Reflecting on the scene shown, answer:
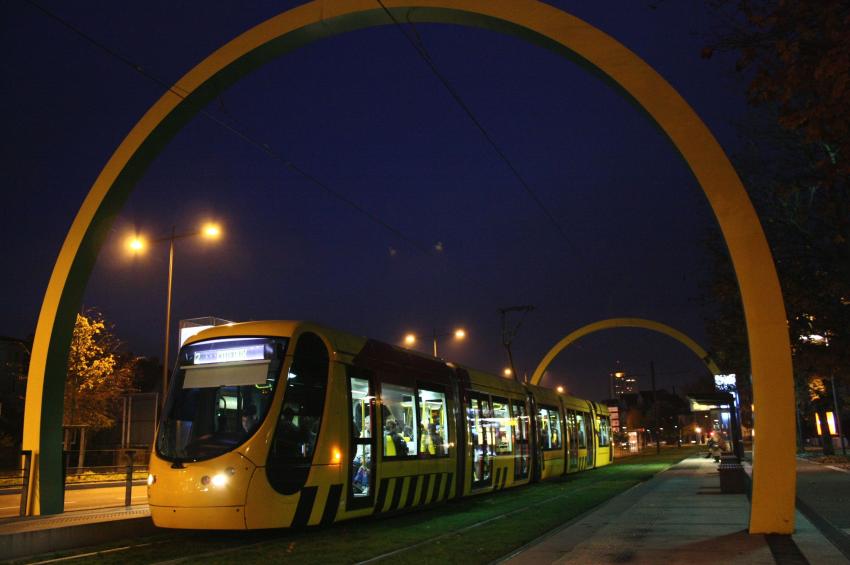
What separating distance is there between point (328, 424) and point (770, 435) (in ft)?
20.2

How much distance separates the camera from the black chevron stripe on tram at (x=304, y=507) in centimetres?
1092

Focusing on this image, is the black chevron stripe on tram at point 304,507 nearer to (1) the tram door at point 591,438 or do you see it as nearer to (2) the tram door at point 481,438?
(2) the tram door at point 481,438

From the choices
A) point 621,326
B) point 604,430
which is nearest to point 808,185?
point 604,430

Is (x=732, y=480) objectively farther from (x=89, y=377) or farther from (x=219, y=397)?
(x=89, y=377)

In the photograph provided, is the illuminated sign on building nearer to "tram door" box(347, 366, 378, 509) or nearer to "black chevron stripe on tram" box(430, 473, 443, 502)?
"black chevron stripe on tram" box(430, 473, 443, 502)

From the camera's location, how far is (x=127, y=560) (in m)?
9.80

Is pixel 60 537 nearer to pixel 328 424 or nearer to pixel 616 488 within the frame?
pixel 328 424

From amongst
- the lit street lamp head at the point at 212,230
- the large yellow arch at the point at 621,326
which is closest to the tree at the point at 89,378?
the lit street lamp head at the point at 212,230

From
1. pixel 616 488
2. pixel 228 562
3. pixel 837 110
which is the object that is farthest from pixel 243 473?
pixel 616 488

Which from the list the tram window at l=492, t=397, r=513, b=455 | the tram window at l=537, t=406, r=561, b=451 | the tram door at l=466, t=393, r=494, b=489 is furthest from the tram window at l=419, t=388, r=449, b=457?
the tram window at l=537, t=406, r=561, b=451

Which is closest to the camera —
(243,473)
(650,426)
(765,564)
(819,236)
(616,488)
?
(765,564)

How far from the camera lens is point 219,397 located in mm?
11203

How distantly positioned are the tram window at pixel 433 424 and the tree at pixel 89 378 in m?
23.9

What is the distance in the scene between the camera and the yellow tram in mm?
10453
